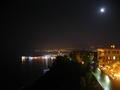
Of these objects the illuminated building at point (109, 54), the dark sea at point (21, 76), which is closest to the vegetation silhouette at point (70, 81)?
the illuminated building at point (109, 54)

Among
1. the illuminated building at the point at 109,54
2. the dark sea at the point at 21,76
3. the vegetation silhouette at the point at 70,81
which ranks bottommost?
the dark sea at the point at 21,76

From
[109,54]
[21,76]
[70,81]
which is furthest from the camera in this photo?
[21,76]

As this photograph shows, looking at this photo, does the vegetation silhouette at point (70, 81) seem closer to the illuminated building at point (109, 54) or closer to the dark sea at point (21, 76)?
the illuminated building at point (109, 54)

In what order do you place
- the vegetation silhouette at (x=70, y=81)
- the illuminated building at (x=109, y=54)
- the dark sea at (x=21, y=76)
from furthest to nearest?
the dark sea at (x=21, y=76), the illuminated building at (x=109, y=54), the vegetation silhouette at (x=70, y=81)

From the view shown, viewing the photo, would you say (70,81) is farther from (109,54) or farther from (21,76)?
(21,76)

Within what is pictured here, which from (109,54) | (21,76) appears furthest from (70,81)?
(21,76)

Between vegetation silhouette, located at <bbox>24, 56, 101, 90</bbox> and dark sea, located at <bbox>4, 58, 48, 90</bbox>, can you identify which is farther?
dark sea, located at <bbox>4, 58, 48, 90</bbox>

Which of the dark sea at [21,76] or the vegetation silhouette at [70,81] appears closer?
the vegetation silhouette at [70,81]

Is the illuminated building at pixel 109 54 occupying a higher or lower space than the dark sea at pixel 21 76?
higher

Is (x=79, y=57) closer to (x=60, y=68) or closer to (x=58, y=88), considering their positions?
(x=60, y=68)

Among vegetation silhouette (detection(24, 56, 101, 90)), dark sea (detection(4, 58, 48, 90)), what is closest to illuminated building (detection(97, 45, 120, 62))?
vegetation silhouette (detection(24, 56, 101, 90))

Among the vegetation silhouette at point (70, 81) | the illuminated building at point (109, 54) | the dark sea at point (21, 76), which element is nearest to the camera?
the vegetation silhouette at point (70, 81)

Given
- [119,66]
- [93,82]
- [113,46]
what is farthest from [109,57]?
[93,82]

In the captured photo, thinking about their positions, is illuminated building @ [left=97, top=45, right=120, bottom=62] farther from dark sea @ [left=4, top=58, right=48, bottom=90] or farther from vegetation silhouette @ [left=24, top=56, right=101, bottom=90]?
dark sea @ [left=4, top=58, right=48, bottom=90]
